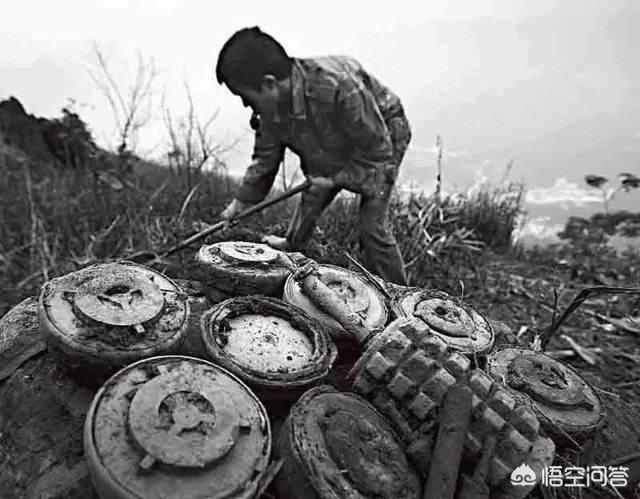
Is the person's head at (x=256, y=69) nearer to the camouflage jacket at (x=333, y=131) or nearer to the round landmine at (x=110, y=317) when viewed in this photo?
the camouflage jacket at (x=333, y=131)

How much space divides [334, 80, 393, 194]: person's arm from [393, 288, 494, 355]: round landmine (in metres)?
0.98

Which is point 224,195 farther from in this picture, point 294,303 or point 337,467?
point 337,467

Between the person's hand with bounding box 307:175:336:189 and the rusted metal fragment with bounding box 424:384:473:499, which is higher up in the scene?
the person's hand with bounding box 307:175:336:189

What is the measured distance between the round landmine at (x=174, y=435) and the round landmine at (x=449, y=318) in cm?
120

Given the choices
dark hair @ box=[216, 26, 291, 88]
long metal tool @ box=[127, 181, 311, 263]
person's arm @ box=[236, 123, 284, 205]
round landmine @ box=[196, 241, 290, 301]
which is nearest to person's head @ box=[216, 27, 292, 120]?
dark hair @ box=[216, 26, 291, 88]

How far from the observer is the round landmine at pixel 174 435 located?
1.34 metres

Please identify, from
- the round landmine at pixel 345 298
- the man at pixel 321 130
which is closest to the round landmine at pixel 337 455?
the round landmine at pixel 345 298

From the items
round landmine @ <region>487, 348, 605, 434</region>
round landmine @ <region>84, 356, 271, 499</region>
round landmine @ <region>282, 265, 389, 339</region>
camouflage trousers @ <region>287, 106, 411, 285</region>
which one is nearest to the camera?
round landmine @ <region>84, 356, 271, 499</region>

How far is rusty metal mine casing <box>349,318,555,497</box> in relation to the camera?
161cm

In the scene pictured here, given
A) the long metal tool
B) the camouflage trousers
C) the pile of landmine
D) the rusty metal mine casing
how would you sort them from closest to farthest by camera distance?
the pile of landmine, the rusty metal mine casing, the long metal tool, the camouflage trousers

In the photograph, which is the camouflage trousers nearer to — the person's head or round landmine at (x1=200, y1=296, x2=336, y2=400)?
the person's head

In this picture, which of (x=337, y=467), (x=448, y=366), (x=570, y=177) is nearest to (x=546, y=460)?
(x=448, y=366)

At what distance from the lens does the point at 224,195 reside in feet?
20.0

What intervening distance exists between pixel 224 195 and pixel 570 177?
20.3 m
